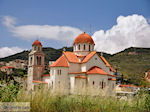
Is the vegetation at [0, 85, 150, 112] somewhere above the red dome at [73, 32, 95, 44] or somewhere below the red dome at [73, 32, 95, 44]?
below

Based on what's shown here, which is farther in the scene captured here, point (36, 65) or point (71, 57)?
point (36, 65)

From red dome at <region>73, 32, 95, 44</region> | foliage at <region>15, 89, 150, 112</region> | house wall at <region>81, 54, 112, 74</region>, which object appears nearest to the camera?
foliage at <region>15, 89, 150, 112</region>

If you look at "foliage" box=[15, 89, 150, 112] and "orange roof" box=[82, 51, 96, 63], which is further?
"orange roof" box=[82, 51, 96, 63]

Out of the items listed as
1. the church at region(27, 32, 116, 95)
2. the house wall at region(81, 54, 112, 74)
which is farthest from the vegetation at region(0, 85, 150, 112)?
the house wall at region(81, 54, 112, 74)

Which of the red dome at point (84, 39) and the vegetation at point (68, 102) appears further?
the red dome at point (84, 39)

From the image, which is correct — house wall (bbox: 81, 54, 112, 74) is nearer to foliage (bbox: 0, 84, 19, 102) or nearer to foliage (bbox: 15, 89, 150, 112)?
foliage (bbox: 15, 89, 150, 112)

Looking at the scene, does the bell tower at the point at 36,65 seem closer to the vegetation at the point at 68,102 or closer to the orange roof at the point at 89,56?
the orange roof at the point at 89,56

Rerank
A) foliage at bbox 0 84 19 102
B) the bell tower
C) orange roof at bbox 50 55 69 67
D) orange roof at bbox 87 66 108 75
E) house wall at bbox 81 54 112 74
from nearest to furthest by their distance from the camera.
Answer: foliage at bbox 0 84 19 102 < orange roof at bbox 87 66 108 75 < house wall at bbox 81 54 112 74 < orange roof at bbox 50 55 69 67 < the bell tower

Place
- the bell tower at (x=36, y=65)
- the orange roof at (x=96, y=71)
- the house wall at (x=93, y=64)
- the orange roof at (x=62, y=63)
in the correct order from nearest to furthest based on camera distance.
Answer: the orange roof at (x=96, y=71)
the house wall at (x=93, y=64)
the orange roof at (x=62, y=63)
the bell tower at (x=36, y=65)

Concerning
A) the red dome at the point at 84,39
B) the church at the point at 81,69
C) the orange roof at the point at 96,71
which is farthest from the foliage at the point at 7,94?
the red dome at the point at 84,39

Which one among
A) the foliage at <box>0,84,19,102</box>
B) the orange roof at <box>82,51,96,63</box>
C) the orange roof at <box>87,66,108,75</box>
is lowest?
the foliage at <box>0,84,19,102</box>

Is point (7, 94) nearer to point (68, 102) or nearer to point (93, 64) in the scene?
point (68, 102)

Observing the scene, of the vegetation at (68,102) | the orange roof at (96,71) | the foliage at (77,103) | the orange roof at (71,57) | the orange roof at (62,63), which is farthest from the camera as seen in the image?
the orange roof at (71,57)

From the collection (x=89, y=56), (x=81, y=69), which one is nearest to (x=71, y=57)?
(x=81, y=69)
